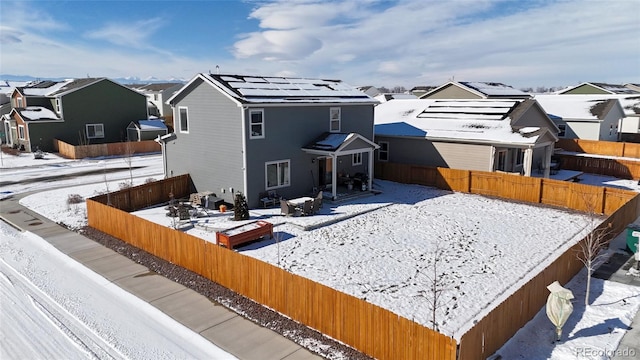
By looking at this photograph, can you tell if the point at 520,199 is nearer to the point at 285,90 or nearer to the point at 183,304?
the point at 285,90

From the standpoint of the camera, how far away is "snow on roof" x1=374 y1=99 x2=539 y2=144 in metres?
26.7

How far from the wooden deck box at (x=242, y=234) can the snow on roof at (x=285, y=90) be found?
6.63 meters

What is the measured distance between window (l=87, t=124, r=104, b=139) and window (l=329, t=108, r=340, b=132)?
2976 centimetres

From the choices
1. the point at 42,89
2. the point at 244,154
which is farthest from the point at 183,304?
the point at 42,89

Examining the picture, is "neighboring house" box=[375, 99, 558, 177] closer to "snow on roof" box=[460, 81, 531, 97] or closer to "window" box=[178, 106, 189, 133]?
"snow on roof" box=[460, 81, 531, 97]

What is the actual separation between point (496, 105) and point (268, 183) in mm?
17617

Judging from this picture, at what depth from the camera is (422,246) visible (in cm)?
1666

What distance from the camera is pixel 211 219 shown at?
65.6ft

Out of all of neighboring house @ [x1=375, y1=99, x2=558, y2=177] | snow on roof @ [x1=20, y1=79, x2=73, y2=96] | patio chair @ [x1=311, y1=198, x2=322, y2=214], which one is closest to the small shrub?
patio chair @ [x1=311, y1=198, x2=322, y2=214]

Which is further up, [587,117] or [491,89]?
[491,89]

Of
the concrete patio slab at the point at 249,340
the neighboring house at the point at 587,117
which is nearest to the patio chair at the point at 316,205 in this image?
the concrete patio slab at the point at 249,340

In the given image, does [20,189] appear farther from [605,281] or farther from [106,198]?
[605,281]

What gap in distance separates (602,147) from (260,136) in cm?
3067

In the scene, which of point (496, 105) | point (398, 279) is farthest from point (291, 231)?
point (496, 105)
